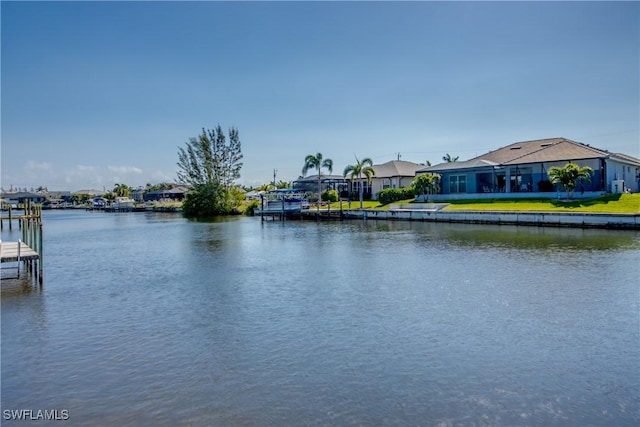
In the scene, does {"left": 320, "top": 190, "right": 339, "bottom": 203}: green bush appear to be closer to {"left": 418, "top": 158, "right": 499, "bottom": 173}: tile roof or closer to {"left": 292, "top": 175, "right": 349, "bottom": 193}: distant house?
{"left": 292, "top": 175, "right": 349, "bottom": 193}: distant house

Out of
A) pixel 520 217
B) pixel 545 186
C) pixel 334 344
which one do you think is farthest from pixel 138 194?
pixel 334 344

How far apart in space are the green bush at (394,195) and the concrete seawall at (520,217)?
739 centimetres

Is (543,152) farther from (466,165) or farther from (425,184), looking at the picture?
(425,184)

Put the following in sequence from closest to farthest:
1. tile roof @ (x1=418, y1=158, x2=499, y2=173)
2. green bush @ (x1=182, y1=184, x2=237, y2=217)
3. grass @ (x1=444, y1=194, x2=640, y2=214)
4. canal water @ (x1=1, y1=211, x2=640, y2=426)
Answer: canal water @ (x1=1, y1=211, x2=640, y2=426) → grass @ (x1=444, y1=194, x2=640, y2=214) → tile roof @ (x1=418, y1=158, x2=499, y2=173) → green bush @ (x1=182, y1=184, x2=237, y2=217)

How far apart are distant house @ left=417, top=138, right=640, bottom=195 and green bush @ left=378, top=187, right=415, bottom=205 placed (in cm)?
375

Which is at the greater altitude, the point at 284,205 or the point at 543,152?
the point at 543,152

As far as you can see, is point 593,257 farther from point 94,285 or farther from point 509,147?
point 509,147

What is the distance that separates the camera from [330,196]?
69.3m

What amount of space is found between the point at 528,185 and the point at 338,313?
144 feet

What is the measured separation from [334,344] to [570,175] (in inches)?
1559

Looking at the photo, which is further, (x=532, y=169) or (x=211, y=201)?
(x=211, y=201)

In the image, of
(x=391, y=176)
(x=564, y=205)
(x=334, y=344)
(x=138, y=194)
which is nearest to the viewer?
(x=334, y=344)

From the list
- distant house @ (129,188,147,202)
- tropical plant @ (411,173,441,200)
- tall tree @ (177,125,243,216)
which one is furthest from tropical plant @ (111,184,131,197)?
tropical plant @ (411,173,441,200)

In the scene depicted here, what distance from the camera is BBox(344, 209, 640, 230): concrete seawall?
34594mm
